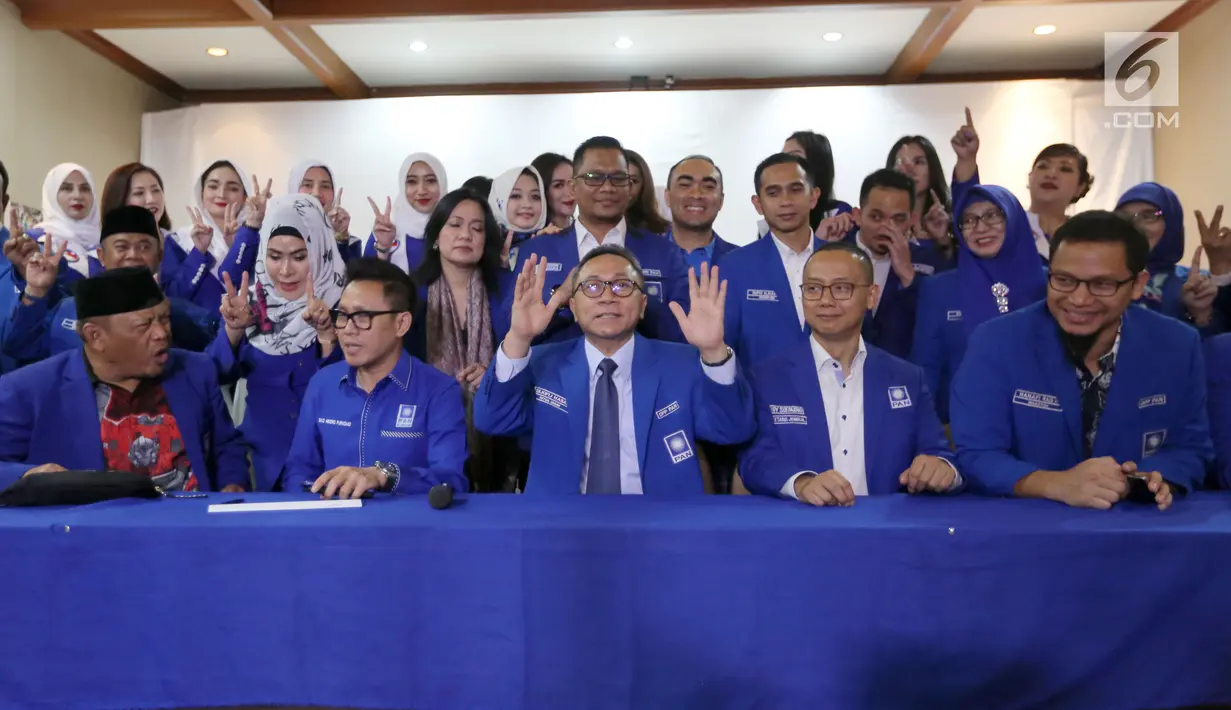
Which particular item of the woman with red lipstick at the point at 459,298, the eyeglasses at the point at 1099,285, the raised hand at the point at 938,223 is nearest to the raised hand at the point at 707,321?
Answer: the eyeglasses at the point at 1099,285

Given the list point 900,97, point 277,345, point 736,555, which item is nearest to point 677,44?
point 900,97

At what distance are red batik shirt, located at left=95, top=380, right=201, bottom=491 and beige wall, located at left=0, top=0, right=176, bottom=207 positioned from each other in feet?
12.1

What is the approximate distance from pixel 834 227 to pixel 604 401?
1744mm

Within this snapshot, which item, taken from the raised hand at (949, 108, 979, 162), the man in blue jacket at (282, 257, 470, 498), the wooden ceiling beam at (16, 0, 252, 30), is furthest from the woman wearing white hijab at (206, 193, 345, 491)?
the raised hand at (949, 108, 979, 162)

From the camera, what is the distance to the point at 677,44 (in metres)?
5.82

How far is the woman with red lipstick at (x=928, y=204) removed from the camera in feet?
13.0

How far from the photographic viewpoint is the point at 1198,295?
3270mm

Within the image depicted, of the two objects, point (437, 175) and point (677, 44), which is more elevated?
point (677, 44)

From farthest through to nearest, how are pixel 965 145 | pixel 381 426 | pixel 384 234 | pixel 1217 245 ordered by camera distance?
pixel 965 145, pixel 384 234, pixel 1217 245, pixel 381 426

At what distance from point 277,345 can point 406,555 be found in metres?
1.73

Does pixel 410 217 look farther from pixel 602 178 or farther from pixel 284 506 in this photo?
pixel 284 506

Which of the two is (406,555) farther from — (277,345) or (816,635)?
(277,345)

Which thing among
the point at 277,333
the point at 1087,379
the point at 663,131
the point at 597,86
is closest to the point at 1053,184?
the point at 1087,379

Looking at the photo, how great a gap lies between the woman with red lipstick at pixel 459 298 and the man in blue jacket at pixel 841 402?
122 centimetres
